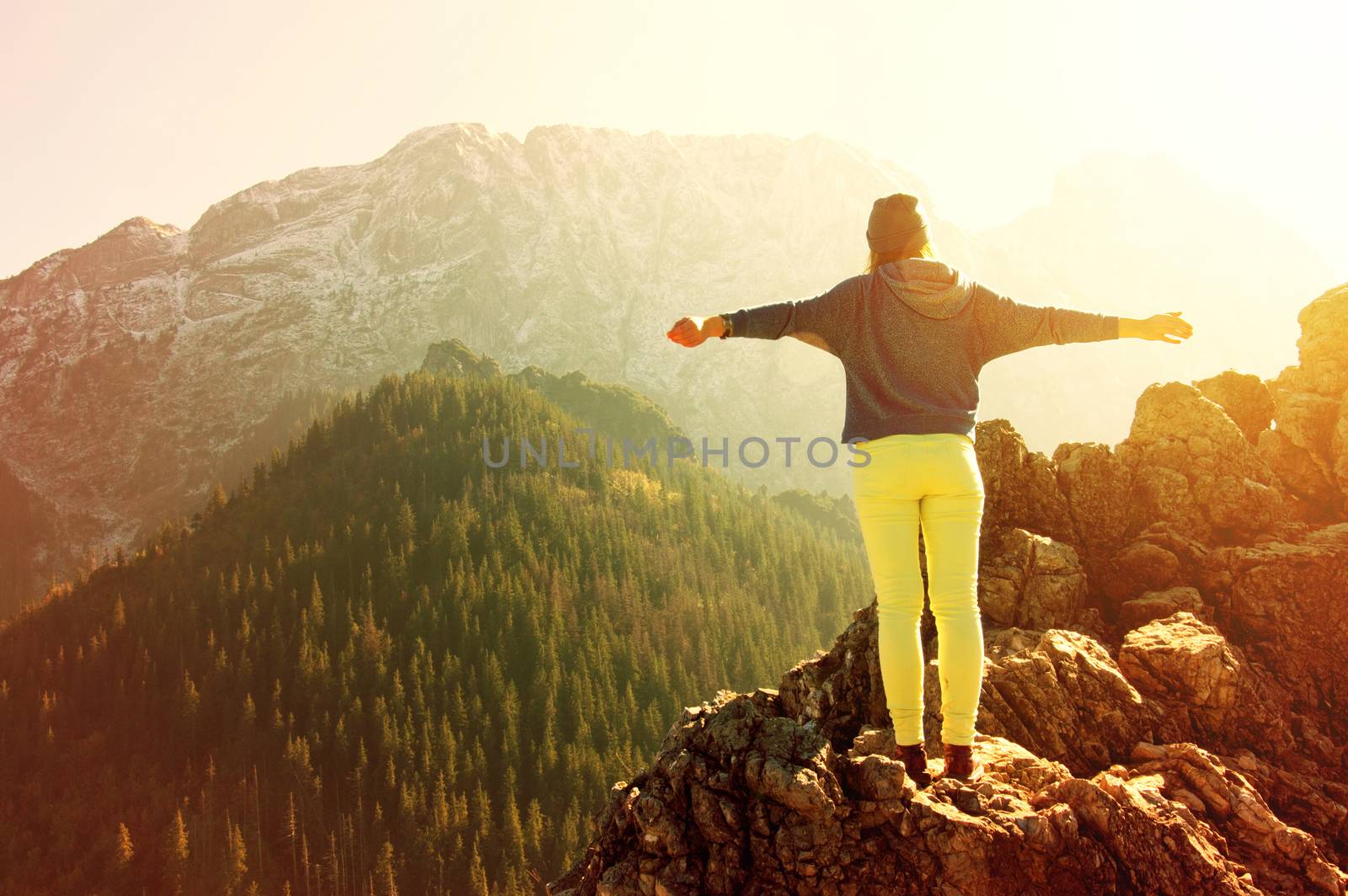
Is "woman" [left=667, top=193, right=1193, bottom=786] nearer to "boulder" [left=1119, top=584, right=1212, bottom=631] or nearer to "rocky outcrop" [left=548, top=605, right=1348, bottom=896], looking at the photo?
"rocky outcrop" [left=548, top=605, right=1348, bottom=896]

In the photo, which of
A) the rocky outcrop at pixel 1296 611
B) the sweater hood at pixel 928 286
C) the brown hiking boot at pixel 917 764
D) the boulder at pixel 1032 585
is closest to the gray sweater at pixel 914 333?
the sweater hood at pixel 928 286

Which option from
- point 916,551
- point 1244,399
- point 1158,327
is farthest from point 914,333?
point 1244,399

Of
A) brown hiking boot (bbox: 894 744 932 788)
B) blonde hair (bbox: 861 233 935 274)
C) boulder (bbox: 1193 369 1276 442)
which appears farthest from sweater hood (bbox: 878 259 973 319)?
boulder (bbox: 1193 369 1276 442)

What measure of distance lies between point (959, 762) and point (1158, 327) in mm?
3390

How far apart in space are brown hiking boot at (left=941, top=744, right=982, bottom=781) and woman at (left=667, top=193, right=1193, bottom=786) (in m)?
0.01

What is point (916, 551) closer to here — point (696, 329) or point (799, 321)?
point (799, 321)

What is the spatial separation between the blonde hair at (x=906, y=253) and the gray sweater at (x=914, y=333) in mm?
81

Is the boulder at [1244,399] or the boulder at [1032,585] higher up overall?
the boulder at [1244,399]

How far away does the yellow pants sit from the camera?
194 inches

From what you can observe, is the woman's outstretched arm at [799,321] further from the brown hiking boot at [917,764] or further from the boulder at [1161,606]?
the boulder at [1161,606]

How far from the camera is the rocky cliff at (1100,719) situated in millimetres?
4914

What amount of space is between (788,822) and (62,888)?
10111 cm

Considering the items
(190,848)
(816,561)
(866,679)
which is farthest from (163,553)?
(866,679)

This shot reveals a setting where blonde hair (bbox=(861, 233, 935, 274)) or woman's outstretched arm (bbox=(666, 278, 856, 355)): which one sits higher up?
blonde hair (bbox=(861, 233, 935, 274))
